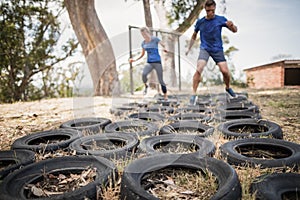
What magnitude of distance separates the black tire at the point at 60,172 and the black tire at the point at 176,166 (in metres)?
0.17

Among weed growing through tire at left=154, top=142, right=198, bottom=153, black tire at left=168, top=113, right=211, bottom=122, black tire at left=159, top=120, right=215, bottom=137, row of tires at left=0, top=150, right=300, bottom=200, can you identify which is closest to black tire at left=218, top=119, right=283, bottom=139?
black tire at left=159, top=120, right=215, bottom=137

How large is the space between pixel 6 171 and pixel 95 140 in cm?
88

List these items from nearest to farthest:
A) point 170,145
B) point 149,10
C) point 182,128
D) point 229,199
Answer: point 229,199 → point 170,145 → point 182,128 → point 149,10

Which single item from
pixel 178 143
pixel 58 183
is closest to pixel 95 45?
pixel 178 143

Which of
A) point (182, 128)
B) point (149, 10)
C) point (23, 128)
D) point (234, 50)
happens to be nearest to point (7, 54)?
point (149, 10)

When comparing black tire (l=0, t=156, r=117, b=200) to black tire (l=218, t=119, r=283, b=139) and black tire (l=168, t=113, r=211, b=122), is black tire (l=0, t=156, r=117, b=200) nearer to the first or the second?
black tire (l=218, t=119, r=283, b=139)

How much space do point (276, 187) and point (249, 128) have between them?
161 centimetres

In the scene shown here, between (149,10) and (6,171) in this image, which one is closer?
(6,171)

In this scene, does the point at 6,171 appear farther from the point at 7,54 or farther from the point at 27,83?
the point at 27,83

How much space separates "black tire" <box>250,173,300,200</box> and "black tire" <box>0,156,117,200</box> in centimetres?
92

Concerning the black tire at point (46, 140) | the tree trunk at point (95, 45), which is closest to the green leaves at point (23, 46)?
the tree trunk at point (95, 45)

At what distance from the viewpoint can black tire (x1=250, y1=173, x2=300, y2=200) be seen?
4.19 feet

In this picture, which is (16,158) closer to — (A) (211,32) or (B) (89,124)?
(B) (89,124)

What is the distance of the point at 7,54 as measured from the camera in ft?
30.7
